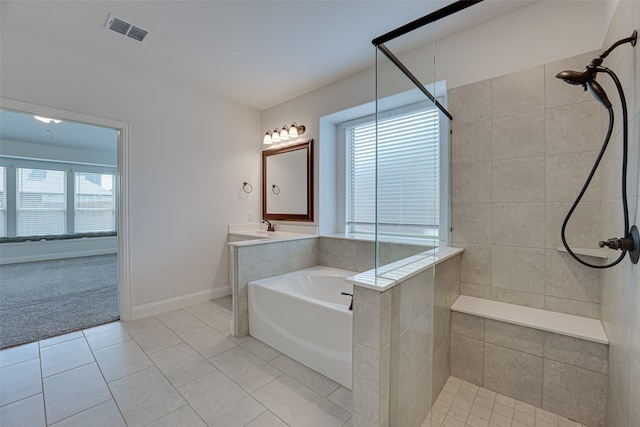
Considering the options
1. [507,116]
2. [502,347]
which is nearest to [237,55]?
[507,116]

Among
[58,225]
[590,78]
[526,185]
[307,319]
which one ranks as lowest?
[307,319]

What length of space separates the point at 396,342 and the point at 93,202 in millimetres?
8412

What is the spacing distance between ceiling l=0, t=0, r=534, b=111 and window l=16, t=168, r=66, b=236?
18.4 ft

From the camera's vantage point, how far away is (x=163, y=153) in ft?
9.76

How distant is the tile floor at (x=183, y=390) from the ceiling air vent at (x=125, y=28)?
2.66 m

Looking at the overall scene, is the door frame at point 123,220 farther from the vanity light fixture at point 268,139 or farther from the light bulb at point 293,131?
the light bulb at point 293,131

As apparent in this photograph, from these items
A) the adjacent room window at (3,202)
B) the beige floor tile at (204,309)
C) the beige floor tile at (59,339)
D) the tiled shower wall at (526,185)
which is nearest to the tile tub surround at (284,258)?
the beige floor tile at (204,309)

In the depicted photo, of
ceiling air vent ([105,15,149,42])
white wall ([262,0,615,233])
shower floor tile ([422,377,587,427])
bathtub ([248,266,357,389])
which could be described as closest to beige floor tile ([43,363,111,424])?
bathtub ([248,266,357,389])

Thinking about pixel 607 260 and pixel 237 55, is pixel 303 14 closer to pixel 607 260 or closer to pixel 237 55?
pixel 237 55

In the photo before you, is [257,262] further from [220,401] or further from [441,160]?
[441,160]

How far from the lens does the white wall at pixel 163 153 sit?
2.28m

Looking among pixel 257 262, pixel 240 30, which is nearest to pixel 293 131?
pixel 240 30

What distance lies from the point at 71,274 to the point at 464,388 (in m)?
6.21

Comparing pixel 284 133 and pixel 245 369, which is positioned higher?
pixel 284 133
